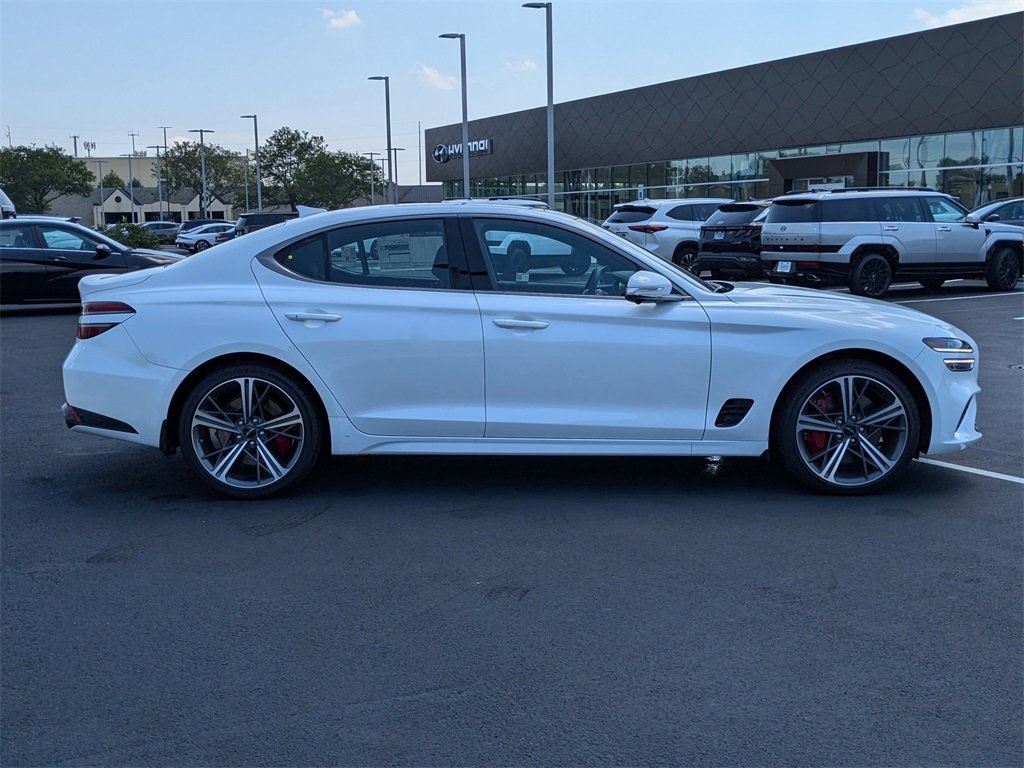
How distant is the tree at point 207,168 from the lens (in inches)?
4267

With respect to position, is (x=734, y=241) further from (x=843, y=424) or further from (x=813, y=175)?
(x=813, y=175)

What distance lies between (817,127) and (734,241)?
20.3m

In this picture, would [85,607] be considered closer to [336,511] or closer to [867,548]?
[336,511]

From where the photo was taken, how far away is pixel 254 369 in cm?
586

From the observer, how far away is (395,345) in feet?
19.1

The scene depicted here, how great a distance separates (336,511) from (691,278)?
2369 millimetres

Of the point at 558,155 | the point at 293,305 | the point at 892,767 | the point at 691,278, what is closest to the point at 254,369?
the point at 293,305

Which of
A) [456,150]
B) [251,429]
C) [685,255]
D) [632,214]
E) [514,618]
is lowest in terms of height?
[514,618]

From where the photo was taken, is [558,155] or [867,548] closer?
[867,548]

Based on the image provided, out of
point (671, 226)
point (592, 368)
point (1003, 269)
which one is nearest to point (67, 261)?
point (671, 226)

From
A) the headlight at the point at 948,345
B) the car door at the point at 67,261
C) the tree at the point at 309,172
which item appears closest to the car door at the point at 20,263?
the car door at the point at 67,261

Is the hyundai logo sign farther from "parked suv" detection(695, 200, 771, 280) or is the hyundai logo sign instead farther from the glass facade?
"parked suv" detection(695, 200, 771, 280)

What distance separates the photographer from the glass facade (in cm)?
3136

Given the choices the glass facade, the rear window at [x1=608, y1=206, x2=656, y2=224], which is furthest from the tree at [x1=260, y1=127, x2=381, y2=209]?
the rear window at [x1=608, y1=206, x2=656, y2=224]
